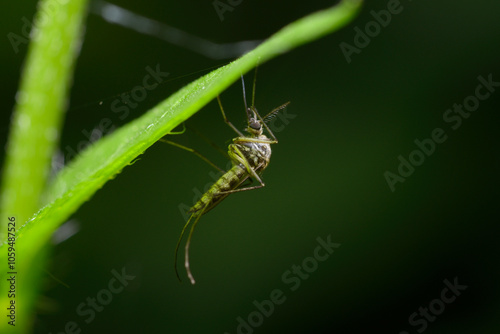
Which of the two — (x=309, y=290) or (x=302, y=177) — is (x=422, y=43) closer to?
(x=302, y=177)

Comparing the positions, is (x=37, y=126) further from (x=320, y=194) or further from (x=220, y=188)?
(x=320, y=194)

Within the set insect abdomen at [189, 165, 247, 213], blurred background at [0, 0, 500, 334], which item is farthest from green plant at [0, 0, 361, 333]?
blurred background at [0, 0, 500, 334]

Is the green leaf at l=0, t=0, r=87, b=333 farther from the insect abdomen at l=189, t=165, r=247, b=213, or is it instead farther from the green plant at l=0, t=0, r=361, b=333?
the insect abdomen at l=189, t=165, r=247, b=213

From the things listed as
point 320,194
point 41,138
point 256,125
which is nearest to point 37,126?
point 41,138

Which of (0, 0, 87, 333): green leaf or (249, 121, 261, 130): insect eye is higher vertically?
(0, 0, 87, 333): green leaf

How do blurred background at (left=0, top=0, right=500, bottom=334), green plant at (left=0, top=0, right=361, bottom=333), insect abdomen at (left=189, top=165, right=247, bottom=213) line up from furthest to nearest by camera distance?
blurred background at (left=0, top=0, right=500, bottom=334) → insect abdomen at (left=189, top=165, right=247, bottom=213) → green plant at (left=0, top=0, right=361, bottom=333)

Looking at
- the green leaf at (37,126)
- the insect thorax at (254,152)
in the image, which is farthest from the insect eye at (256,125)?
the green leaf at (37,126)

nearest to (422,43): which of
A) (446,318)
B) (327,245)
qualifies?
(327,245)

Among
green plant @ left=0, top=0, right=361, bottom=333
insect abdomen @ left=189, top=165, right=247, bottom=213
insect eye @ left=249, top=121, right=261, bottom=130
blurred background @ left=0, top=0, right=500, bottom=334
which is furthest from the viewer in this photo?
blurred background @ left=0, top=0, right=500, bottom=334
